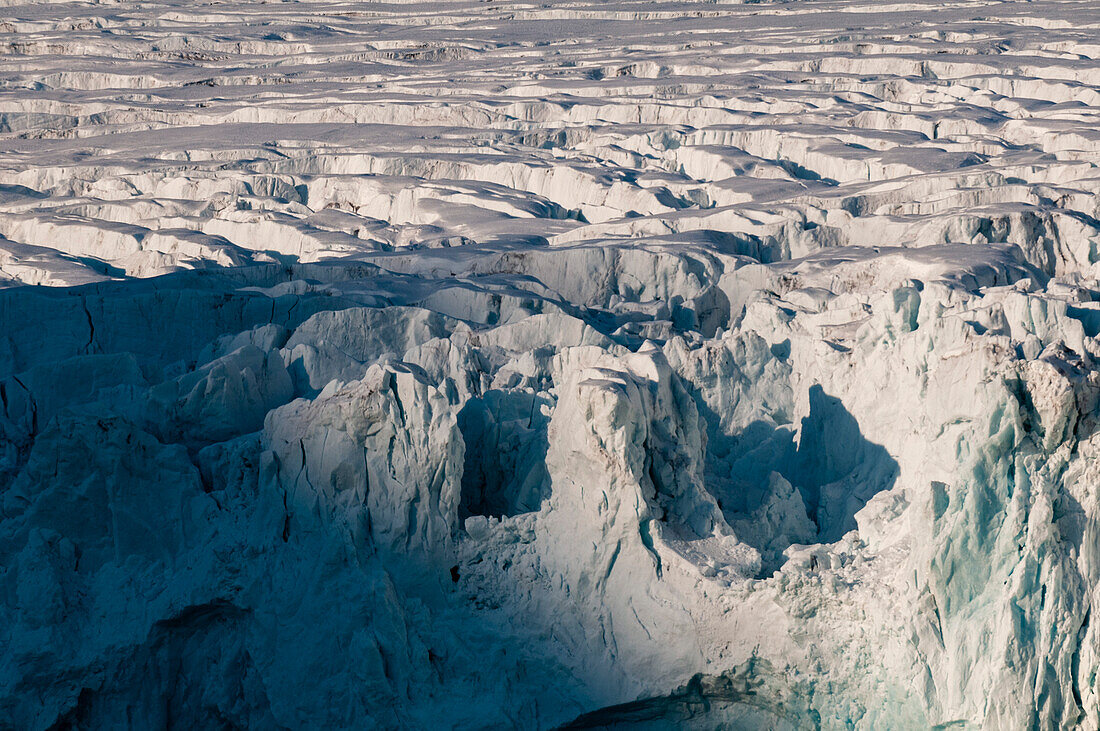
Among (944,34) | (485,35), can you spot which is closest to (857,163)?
(944,34)

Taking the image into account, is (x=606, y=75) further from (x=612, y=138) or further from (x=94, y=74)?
(x=94, y=74)

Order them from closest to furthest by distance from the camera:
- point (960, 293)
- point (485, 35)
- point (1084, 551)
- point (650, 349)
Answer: point (1084, 551) → point (650, 349) → point (960, 293) → point (485, 35)

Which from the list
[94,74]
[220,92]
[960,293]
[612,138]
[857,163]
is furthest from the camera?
[94,74]

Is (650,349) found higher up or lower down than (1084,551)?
higher up

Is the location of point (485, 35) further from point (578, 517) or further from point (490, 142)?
point (578, 517)

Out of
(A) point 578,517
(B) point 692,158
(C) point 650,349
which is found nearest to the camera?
(A) point 578,517

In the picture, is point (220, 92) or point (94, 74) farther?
point (94, 74)

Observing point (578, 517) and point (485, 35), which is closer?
point (578, 517)

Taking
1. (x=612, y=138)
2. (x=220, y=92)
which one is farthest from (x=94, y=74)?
(x=612, y=138)

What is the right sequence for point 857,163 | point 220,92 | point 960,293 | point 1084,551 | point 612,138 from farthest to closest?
point 220,92, point 612,138, point 857,163, point 960,293, point 1084,551
